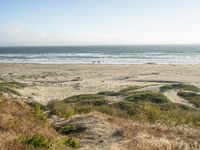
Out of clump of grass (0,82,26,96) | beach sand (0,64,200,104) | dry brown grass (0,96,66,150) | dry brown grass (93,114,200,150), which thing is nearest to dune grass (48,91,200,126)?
dry brown grass (93,114,200,150)

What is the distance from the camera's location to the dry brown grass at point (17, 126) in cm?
780

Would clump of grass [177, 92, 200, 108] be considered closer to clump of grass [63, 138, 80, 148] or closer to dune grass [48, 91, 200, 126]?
dune grass [48, 91, 200, 126]

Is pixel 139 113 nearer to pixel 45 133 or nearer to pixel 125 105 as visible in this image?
pixel 125 105

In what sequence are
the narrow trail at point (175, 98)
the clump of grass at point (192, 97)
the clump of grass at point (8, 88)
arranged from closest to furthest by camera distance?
the clump of grass at point (192, 97) < the narrow trail at point (175, 98) < the clump of grass at point (8, 88)

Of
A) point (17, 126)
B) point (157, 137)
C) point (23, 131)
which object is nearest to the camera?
point (23, 131)

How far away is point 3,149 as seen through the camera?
7.23 metres

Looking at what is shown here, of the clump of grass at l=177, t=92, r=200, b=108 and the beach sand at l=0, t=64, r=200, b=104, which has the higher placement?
the clump of grass at l=177, t=92, r=200, b=108

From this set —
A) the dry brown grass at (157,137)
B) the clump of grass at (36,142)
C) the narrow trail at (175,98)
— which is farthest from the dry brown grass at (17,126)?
the narrow trail at (175,98)

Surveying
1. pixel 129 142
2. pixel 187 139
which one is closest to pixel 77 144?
pixel 129 142

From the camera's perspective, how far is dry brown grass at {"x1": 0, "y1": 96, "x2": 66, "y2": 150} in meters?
7.80

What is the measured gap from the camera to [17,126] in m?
9.41

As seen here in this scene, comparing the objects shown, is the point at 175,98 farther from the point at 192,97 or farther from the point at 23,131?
the point at 23,131

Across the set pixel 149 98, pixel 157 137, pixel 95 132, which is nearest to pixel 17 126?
pixel 95 132

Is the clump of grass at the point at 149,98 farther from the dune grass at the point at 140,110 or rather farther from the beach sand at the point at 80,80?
the beach sand at the point at 80,80
